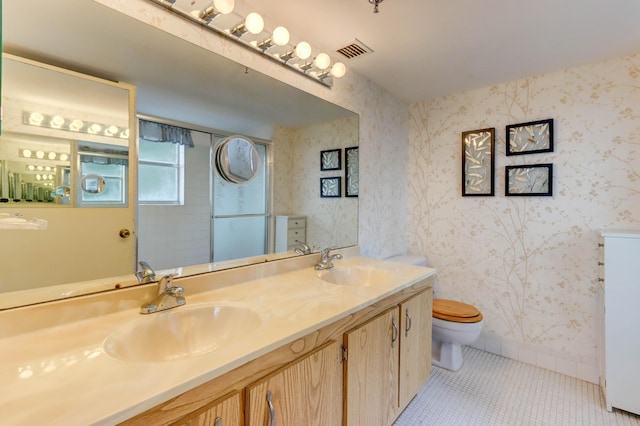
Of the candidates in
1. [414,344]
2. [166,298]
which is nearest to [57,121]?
[166,298]

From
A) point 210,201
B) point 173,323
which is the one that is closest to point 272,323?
point 173,323

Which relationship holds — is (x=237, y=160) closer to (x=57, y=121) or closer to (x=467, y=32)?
(x=57, y=121)

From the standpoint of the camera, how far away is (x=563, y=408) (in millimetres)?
1657

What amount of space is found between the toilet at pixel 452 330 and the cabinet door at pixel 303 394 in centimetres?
121

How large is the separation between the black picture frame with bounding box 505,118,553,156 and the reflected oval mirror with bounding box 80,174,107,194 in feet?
8.56

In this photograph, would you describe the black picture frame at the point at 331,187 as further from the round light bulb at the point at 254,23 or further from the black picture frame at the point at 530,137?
the black picture frame at the point at 530,137

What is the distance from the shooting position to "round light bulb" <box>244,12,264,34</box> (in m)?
1.28

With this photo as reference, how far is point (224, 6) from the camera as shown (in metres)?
1.20

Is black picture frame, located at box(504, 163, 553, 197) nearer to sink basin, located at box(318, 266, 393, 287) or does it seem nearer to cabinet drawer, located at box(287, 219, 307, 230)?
sink basin, located at box(318, 266, 393, 287)

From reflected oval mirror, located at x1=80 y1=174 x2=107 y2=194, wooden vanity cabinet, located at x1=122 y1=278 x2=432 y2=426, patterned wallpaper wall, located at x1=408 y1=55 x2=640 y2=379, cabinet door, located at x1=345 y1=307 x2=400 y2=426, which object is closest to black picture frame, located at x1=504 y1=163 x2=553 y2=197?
patterned wallpaper wall, located at x1=408 y1=55 x2=640 y2=379

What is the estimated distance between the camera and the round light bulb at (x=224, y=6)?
119cm

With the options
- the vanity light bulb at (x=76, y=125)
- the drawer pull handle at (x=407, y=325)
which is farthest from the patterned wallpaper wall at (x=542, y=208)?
the vanity light bulb at (x=76, y=125)

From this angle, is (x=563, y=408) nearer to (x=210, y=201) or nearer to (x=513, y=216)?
(x=513, y=216)

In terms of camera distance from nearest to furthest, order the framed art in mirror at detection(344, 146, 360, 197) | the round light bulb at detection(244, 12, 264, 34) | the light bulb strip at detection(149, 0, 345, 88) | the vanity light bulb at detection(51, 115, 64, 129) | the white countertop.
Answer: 1. the white countertop
2. the vanity light bulb at detection(51, 115, 64, 129)
3. the light bulb strip at detection(149, 0, 345, 88)
4. the round light bulb at detection(244, 12, 264, 34)
5. the framed art in mirror at detection(344, 146, 360, 197)
